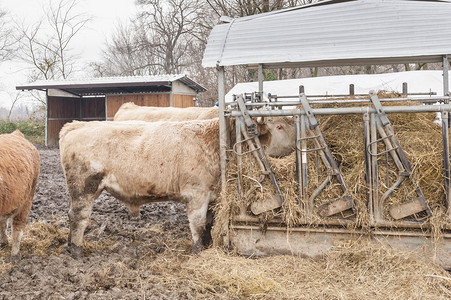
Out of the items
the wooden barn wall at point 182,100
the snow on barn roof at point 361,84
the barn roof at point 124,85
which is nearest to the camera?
the snow on barn roof at point 361,84

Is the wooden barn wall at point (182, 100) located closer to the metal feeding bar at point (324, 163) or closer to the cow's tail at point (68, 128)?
the cow's tail at point (68, 128)

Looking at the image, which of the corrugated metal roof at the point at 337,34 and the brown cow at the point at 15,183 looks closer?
the corrugated metal roof at the point at 337,34

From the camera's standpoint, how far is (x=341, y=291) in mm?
3793

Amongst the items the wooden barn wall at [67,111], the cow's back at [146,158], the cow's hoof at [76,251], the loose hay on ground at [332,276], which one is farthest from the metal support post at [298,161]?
the wooden barn wall at [67,111]

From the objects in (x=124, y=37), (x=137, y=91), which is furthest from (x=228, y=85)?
(x=124, y=37)

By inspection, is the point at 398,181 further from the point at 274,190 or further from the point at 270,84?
the point at 270,84

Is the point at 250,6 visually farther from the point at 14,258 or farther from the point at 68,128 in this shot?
the point at 14,258

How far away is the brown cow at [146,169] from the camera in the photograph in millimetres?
5074

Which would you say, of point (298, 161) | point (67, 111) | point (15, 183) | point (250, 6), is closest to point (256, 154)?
point (298, 161)

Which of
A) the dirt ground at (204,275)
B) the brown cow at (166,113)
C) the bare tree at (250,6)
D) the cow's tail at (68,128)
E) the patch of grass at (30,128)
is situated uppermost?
the bare tree at (250,6)

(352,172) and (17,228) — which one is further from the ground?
(352,172)

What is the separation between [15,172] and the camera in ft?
15.9

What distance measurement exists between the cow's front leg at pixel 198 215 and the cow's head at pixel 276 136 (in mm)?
1012

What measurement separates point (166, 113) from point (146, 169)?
4705mm
